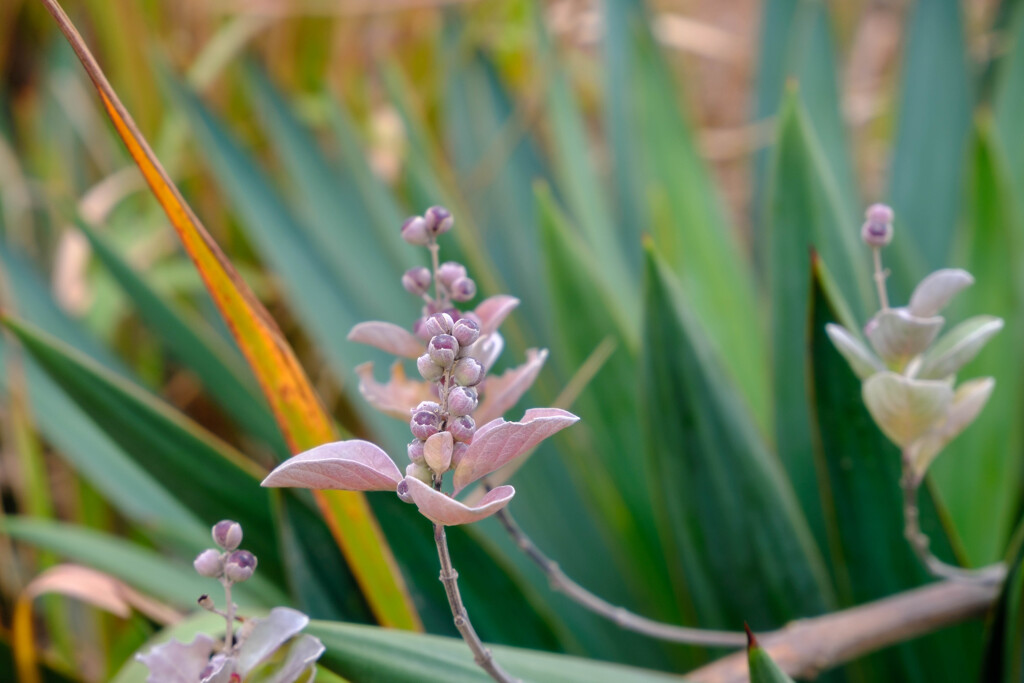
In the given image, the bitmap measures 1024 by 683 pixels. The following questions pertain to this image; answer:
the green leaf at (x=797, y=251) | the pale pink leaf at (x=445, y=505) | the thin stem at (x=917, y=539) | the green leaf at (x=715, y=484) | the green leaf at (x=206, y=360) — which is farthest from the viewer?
the green leaf at (x=206, y=360)

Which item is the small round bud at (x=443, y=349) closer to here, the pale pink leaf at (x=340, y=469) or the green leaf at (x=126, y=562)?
the pale pink leaf at (x=340, y=469)

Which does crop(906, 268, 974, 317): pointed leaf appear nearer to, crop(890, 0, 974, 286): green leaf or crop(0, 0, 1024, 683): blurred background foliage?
crop(0, 0, 1024, 683): blurred background foliage

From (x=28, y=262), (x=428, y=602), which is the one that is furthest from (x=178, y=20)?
(x=428, y=602)

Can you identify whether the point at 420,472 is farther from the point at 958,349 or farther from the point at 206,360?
the point at 206,360

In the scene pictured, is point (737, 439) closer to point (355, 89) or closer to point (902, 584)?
point (902, 584)

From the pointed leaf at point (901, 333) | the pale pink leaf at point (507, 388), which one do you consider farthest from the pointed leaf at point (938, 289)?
the pale pink leaf at point (507, 388)

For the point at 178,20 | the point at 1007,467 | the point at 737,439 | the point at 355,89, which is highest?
the point at 178,20
